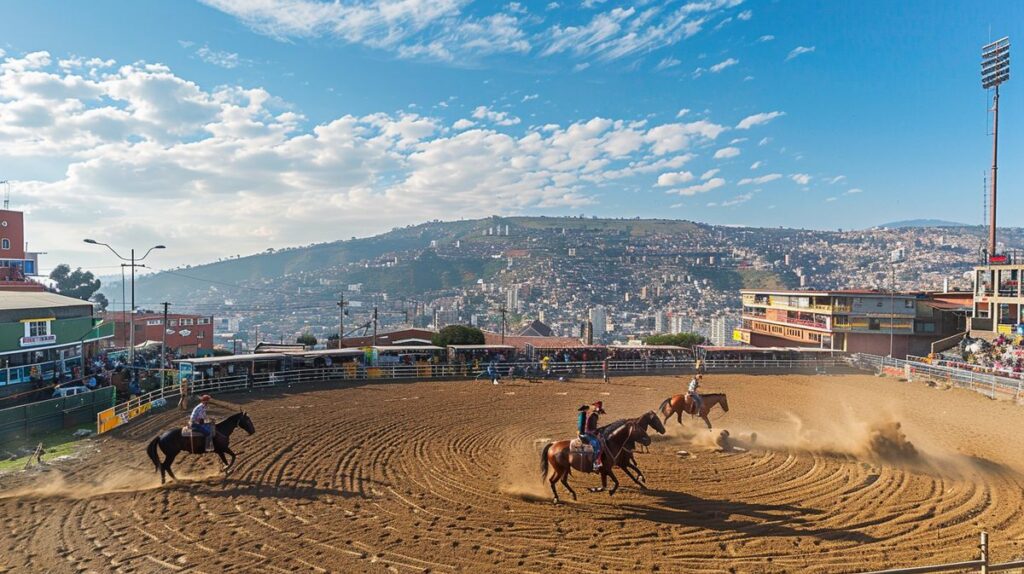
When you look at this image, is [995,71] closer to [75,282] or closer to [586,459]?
[586,459]

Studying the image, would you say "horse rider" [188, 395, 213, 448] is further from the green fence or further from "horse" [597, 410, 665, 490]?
"horse" [597, 410, 665, 490]

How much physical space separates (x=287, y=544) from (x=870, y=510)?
11375mm

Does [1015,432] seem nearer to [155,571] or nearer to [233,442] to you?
[155,571]

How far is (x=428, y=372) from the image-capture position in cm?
3300

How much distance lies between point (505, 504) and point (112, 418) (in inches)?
629

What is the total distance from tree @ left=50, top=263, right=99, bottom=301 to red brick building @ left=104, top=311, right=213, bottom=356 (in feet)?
79.4

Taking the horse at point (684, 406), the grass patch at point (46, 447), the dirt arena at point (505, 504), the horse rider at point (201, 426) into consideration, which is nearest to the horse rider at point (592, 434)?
the dirt arena at point (505, 504)

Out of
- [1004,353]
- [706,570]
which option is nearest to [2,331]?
[706,570]

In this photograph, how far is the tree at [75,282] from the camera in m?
83.4

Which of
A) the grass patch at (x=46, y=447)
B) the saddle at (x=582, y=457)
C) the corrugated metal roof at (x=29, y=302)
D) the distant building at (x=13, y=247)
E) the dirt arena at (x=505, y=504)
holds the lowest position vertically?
the grass patch at (x=46, y=447)

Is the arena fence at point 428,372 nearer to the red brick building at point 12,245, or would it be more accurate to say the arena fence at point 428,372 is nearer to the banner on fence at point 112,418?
the banner on fence at point 112,418

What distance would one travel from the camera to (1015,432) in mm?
17703

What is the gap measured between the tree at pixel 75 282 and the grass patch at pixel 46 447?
276 ft

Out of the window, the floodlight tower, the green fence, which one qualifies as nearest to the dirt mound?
the green fence
